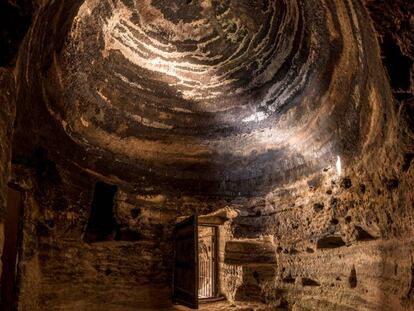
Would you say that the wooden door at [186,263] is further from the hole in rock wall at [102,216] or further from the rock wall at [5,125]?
the rock wall at [5,125]

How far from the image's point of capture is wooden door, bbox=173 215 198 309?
4727mm

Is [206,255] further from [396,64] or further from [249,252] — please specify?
[396,64]

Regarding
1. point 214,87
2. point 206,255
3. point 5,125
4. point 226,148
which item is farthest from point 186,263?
point 5,125

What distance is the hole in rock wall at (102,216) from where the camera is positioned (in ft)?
16.4

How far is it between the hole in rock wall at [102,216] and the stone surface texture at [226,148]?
9 centimetres

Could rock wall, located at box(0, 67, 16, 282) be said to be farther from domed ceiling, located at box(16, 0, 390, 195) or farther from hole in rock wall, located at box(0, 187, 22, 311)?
hole in rock wall, located at box(0, 187, 22, 311)

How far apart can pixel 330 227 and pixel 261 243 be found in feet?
4.37

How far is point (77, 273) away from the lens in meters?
4.76

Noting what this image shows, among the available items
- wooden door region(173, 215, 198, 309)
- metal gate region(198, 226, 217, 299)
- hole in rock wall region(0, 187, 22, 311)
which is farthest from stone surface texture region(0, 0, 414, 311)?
hole in rock wall region(0, 187, 22, 311)

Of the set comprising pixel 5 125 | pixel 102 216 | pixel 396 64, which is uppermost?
pixel 396 64

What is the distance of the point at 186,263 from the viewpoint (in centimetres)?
502

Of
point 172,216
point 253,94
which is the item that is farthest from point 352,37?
point 172,216

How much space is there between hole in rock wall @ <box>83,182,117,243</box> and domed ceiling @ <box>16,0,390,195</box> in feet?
1.05

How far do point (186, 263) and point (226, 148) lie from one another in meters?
1.85
